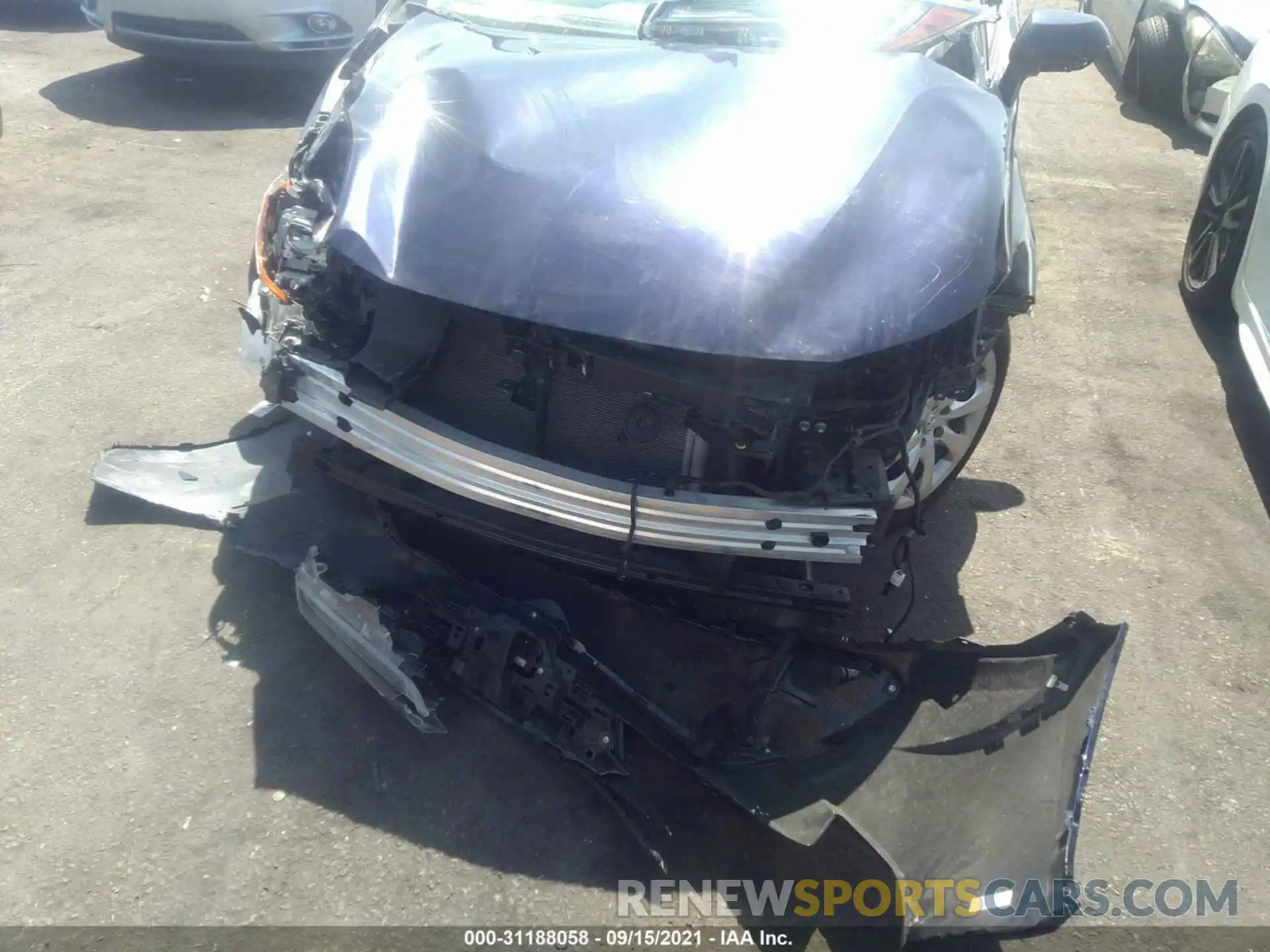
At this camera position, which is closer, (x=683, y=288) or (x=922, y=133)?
(x=683, y=288)

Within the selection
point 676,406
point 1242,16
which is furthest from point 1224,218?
point 676,406

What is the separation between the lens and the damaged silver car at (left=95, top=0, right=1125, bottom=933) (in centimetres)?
222

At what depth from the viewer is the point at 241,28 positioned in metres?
6.48

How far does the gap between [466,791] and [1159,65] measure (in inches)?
310

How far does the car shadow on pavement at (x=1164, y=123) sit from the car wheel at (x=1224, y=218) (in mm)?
2727

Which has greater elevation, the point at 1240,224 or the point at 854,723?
the point at 1240,224

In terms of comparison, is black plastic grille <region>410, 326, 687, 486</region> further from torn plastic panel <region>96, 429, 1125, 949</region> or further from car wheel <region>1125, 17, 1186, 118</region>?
car wheel <region>1125, 17, 1186, 118</region>

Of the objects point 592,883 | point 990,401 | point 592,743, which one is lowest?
point 592,883

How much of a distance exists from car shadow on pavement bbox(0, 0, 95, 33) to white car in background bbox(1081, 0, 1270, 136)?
9.18 m

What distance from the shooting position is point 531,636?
2.55 meters

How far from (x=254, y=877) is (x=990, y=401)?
9.02 feet

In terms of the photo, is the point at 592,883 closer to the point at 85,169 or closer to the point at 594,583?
the point at 594,583

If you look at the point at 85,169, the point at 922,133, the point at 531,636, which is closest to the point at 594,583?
the point at 531,636

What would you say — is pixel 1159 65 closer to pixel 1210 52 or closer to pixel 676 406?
pixel 1210 52
